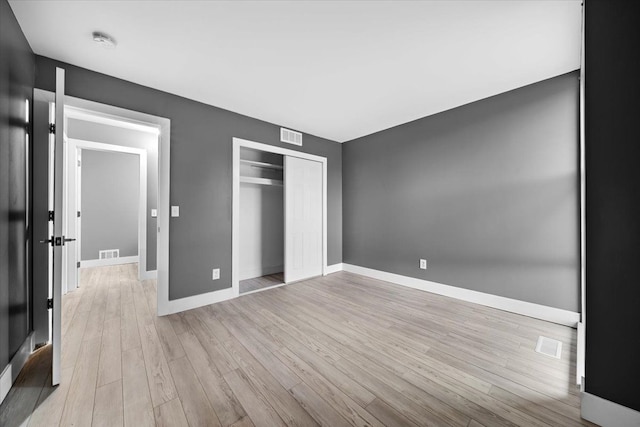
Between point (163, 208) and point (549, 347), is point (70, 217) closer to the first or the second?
point (163, 208)

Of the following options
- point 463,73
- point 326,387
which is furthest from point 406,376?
point 463,73

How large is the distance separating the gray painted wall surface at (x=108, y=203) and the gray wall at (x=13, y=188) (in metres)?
3.76

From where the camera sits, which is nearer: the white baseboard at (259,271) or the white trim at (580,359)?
the white trim at (580,359)

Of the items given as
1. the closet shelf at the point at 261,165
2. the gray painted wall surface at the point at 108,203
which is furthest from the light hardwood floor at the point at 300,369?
the gray painted wall surface at the point at 108,203

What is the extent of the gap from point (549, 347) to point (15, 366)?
4.04m

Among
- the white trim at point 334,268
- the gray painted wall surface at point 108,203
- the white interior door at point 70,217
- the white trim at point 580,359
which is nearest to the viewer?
the white trim at point 580,359

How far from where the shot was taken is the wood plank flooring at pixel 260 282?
11.8 feet

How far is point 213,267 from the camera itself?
9.93ft

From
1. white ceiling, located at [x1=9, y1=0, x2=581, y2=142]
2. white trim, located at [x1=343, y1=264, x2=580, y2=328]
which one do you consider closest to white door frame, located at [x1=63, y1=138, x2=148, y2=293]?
white ceiling, located at [x1=9, y1=0, x2=581, y2=142]

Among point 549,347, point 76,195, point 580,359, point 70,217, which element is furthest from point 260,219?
point 580,359

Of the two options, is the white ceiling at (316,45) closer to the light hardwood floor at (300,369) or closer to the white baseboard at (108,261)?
the light hardwood floor at (300,369)

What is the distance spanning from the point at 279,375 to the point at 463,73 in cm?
314
